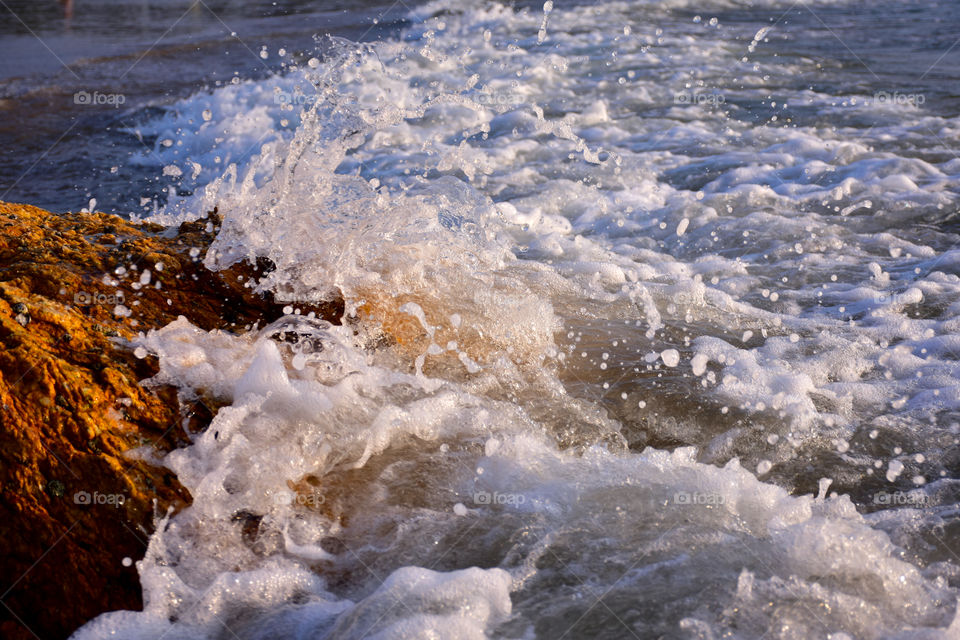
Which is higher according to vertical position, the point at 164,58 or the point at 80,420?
the point at 80,420

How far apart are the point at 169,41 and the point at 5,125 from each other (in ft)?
16.4

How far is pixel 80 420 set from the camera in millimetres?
2520

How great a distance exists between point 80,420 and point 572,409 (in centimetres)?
186

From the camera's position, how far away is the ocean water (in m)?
2.44

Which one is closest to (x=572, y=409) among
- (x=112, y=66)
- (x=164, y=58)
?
(x=112, y=66)

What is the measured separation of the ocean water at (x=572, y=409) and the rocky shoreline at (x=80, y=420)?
8cm

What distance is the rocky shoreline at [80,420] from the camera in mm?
2320

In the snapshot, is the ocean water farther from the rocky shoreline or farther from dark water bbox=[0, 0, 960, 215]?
dark water bbox=[0, 0, 960, 215]

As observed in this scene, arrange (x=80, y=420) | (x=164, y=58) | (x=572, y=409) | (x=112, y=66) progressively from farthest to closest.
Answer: (x=164, y=58), (x=112, y=66), (x=572, y=409), (x=80, y=420)

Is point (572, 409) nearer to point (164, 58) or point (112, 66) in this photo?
point (112, 66)

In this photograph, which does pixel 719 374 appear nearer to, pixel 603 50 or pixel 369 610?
pixel 369 610

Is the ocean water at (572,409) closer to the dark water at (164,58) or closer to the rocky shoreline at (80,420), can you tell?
the rocky shoreline at (80,420)

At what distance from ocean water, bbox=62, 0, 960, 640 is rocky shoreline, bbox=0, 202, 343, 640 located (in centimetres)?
8

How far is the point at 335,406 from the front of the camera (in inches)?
119
